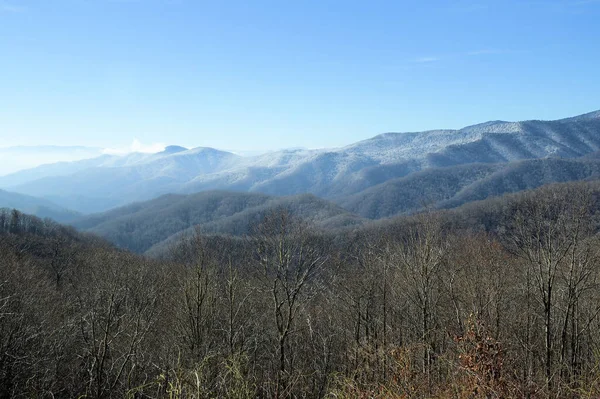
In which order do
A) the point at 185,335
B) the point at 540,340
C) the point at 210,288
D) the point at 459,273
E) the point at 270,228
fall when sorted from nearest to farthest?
the point at 270,228 → the point at 185,335 → the point at 210,288 → the point at 540,340 → the point at 459,273

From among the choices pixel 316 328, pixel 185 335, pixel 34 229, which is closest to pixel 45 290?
pixel 185 335

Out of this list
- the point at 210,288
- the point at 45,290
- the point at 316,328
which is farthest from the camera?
the point at 316,328

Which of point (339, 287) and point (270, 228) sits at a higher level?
point (270, 228)

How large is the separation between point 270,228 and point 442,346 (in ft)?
49.8

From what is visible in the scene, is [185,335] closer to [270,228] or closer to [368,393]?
[270,228]

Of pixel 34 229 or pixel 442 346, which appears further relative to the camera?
pixel 34 229

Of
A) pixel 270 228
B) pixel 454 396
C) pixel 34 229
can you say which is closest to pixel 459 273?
pixel 270 228

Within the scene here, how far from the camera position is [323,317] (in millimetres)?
37594

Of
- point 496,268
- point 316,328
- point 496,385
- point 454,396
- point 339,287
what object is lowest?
point 316,328

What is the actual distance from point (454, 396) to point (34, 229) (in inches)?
5647

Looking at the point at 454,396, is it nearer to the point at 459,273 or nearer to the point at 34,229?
the point at 459,273

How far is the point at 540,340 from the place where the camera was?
1052 inches

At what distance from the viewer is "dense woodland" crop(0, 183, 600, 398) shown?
16.1 metres

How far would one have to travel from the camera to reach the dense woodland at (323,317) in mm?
16094
